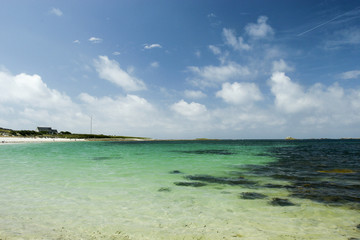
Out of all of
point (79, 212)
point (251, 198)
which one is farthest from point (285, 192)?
point (79, 212)

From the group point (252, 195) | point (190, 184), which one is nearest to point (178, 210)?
point (252, 195)

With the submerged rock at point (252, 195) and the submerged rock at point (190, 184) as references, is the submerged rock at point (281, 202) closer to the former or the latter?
the submerged rock at point (252, 195)

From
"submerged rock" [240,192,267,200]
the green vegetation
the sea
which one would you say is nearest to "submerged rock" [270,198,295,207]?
the sea

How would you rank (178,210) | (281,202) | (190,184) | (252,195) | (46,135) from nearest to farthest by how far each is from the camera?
1. (178,210)
2. (281,202)
3. (252,195)
4. (190,184)
5. (46,135)

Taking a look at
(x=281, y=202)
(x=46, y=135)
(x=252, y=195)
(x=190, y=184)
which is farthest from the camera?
(x=46, y=135)

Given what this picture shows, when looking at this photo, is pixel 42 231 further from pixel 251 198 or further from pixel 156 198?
pixel 251 198

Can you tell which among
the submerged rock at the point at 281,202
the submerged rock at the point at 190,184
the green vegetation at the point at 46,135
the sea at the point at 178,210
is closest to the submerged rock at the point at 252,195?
the sea at the point at 178,210

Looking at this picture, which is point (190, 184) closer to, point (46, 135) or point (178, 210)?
point (178, 210)

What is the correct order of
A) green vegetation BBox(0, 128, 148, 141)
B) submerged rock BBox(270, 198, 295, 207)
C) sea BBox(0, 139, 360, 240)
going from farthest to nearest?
1. green vegetation BBox(0, 128, 148, 141)
2. submerged rock BBox(270, 198, 295, 207)
3. sea BBox(0, 139, 360, 240)

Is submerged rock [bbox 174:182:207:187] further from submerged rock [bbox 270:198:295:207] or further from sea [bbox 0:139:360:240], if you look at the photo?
submerged rock [bbox 270:198:295:207]

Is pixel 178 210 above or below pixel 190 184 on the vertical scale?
above

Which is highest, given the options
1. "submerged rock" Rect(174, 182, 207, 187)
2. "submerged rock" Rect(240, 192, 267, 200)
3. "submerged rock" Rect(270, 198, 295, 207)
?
"submerged rock" Rect(270, 198, 295, 207)

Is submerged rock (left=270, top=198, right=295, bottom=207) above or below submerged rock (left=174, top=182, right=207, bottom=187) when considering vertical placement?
above

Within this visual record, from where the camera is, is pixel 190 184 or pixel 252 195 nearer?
pixel 252 195
